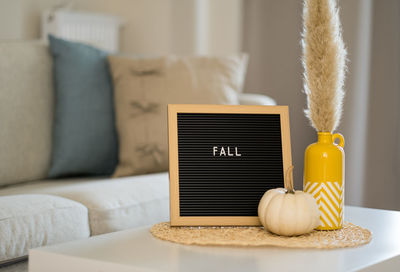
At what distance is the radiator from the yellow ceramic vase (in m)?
3.20

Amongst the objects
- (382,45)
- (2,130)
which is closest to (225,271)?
(2,130)

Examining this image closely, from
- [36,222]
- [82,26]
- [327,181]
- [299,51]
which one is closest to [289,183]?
[327,181]

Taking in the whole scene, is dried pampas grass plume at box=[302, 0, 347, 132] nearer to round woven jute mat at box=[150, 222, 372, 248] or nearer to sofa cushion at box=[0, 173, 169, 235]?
round woven jute mat at box=[150, 222, 372, 248]

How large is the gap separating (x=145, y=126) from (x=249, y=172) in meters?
1.10

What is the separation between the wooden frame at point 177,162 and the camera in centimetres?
110

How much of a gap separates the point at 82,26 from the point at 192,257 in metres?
3.71

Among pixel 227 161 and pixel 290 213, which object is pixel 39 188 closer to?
pixel 227 161

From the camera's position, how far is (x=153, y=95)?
223cm

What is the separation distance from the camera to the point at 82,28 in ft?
14.2

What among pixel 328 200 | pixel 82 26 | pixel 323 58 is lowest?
pixel 328 200

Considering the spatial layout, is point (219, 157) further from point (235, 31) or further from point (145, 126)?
point (235, 31)

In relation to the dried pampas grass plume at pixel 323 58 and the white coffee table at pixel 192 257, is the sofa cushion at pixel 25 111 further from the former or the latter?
the dried pampas grass plume at pixel 323 58

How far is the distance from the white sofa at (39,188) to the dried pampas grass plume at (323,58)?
2.46ft

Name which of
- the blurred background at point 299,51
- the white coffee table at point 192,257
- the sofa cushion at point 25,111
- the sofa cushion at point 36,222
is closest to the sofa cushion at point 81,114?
the sofa cushion at point 25,111
